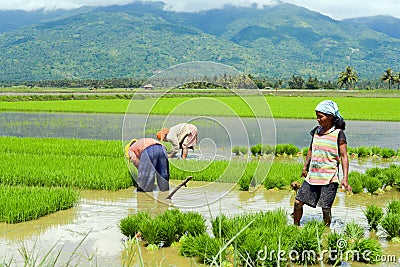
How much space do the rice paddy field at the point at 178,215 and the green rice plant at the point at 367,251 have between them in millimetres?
11

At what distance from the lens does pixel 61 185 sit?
692 centimetres

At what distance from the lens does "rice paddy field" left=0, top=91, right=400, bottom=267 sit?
3.82 m

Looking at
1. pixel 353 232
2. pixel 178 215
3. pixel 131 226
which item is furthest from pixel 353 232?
pixel 131 226

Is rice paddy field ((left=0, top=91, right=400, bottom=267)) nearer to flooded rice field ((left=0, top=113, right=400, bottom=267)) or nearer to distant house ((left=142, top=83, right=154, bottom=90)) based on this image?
flooded rice field ((left=0, top=113, right=400, bottom=267))

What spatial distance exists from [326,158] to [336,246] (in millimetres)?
869

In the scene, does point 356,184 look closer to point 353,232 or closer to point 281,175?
point 281,175

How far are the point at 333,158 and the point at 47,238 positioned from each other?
2645 millimetres

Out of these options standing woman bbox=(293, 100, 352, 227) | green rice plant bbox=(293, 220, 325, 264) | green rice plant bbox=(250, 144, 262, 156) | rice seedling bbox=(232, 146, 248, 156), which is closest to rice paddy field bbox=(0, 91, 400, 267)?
green rice plant bbox=(293, 220, 325, 264)

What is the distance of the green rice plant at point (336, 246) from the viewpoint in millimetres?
3791

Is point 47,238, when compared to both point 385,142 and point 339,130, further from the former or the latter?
point 385,142

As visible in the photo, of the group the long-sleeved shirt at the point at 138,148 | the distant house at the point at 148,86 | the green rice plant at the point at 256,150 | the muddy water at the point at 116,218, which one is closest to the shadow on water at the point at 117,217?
the muddy water at the point at 116,218

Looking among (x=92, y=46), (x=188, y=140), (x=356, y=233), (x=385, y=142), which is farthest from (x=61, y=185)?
(x=92, y=46)

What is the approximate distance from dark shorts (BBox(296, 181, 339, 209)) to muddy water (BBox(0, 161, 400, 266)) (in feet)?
1.68

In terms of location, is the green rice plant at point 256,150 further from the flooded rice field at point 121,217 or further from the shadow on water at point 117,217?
the shadow on water at point 117,217
